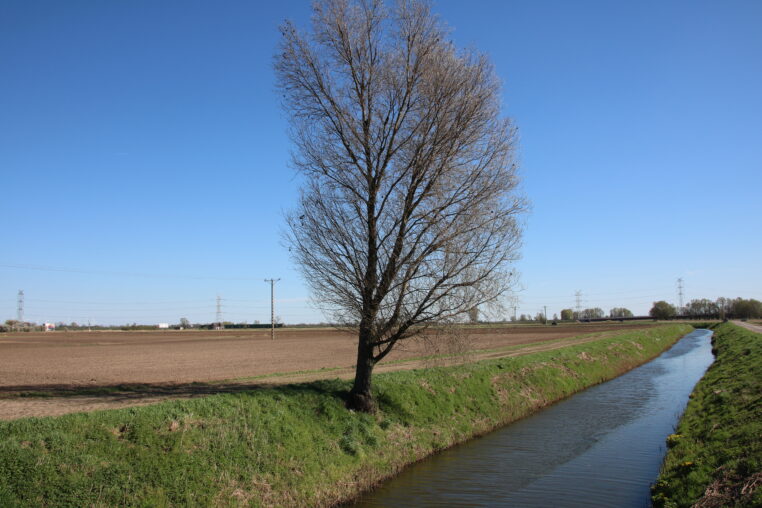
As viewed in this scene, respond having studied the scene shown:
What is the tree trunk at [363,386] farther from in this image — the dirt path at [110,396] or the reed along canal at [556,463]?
the dirt path at [110,396]

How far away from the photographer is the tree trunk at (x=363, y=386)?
1598cm

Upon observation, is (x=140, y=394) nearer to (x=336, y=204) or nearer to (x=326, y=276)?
(x=326, y=276)

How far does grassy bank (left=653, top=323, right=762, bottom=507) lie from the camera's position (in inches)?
370

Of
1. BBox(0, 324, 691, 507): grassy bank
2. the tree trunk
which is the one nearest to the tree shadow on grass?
BBox(0, 324, 691, 507): grassy bank

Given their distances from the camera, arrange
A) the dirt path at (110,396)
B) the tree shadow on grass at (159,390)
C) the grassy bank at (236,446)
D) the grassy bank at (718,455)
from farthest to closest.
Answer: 1. the tree shadow on grass at (159,390)
2. the dirt path at (110,396)
3. the grassy bank at (718,455)
4. the grassy bank at (236,446)

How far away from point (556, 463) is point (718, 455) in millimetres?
4806

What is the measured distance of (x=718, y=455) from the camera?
11594mm

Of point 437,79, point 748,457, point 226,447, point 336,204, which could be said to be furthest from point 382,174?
point 748,457

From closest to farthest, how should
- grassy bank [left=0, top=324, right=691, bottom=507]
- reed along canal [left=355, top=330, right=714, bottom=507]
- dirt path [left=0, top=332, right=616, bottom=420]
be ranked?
grassy bank [left=0, top=324, right=691, bottom=507]
reed along canal [left=355, top=330, right=714, bottom=507]
dirt path [left=0, top=332, right=616, bottom=420]

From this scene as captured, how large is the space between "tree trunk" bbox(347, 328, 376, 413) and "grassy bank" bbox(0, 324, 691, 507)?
1.64ft

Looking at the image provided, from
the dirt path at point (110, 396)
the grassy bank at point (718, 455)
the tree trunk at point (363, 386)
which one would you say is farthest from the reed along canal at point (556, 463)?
the dirt path at point (110, 396)

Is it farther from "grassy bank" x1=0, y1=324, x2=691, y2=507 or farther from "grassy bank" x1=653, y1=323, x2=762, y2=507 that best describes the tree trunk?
"grassy bank" x1=653, y1=323, x2=762, y2=507

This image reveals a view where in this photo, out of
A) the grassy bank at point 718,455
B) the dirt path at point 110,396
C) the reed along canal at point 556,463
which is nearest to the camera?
the grassy bank at point 718,455

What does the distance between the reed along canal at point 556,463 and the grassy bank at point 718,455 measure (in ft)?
3.11
